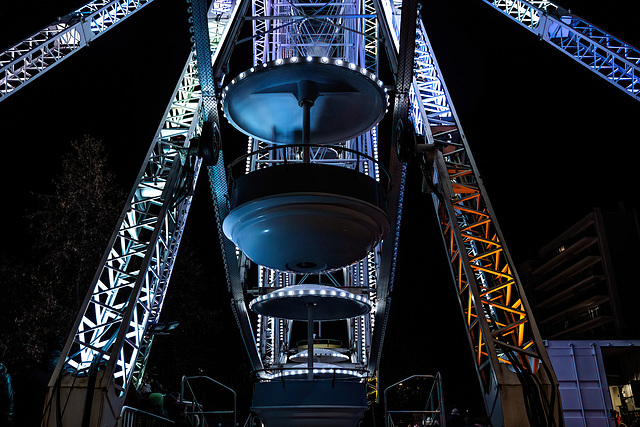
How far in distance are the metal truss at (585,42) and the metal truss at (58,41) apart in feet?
28.3

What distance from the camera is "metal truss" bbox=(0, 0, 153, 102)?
35.1ft

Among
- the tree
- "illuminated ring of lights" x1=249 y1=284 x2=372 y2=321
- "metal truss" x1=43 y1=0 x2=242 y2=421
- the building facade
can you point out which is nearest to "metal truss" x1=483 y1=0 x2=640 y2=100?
"illuminated ring of lights" x1=249 y1=284 x2=372 y2=321

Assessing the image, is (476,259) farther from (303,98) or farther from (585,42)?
(585,42)

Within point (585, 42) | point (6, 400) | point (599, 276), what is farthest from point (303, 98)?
point (599, 276)

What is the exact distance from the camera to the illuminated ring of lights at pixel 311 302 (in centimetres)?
975

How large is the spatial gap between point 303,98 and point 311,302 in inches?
159

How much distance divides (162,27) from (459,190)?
12.7 m

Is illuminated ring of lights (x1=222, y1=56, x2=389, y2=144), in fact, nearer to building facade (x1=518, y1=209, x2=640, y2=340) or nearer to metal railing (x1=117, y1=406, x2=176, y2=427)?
metal railing (x1=117, y1=406, x2=176, y2=427)

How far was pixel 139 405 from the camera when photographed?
380 inches

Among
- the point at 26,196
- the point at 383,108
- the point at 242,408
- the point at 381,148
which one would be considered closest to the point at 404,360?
the point at 242,408

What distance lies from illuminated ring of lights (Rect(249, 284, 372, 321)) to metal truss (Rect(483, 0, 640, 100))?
23.3ft

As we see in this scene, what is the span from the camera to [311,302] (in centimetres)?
1006

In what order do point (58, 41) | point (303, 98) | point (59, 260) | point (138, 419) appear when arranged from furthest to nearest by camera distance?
point (59, 260) < point (58, 41) < point (138, 419) < point (303, 98)

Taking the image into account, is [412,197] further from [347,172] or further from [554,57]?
[347,172]
